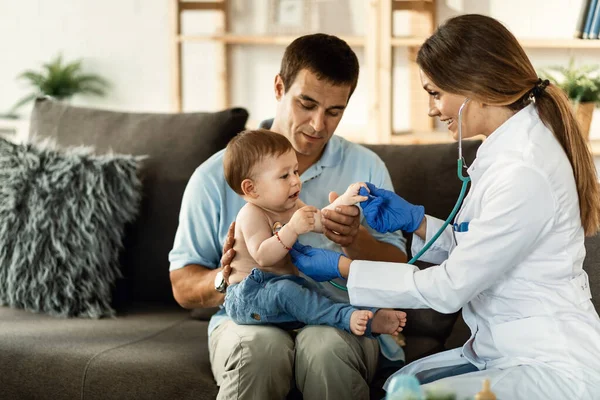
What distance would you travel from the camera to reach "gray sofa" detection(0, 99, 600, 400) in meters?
2.14

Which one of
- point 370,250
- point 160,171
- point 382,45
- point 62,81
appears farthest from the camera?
point 62,81

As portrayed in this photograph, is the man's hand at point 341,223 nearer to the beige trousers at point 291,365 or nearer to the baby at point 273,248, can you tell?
the baby at point 273,248

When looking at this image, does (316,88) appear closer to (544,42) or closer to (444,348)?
(444,348)

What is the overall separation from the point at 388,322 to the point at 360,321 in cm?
6

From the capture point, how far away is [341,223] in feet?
6.41

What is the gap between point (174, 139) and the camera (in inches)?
106

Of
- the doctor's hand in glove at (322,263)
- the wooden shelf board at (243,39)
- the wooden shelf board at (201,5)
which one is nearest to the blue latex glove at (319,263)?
the doctor's hand in glove at (322,263)

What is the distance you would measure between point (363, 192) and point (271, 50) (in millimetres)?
2811

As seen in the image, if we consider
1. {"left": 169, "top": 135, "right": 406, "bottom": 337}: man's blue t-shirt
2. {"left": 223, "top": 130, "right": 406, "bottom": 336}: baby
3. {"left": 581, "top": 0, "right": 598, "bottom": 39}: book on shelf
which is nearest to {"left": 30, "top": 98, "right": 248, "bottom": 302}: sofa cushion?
{"left": 169, "top": 135, "right": 406, "bottom": 337}: man's blue t-shirt

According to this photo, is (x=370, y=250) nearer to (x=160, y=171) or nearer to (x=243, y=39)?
(x=160, y=171)

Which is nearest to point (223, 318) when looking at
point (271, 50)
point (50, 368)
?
point (50, 368)

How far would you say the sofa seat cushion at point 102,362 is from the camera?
83.1 inches

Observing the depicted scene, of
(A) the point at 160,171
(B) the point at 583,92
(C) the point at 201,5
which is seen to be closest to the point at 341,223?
(A) the point at 160,171

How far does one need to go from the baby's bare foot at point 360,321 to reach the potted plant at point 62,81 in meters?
3.32
